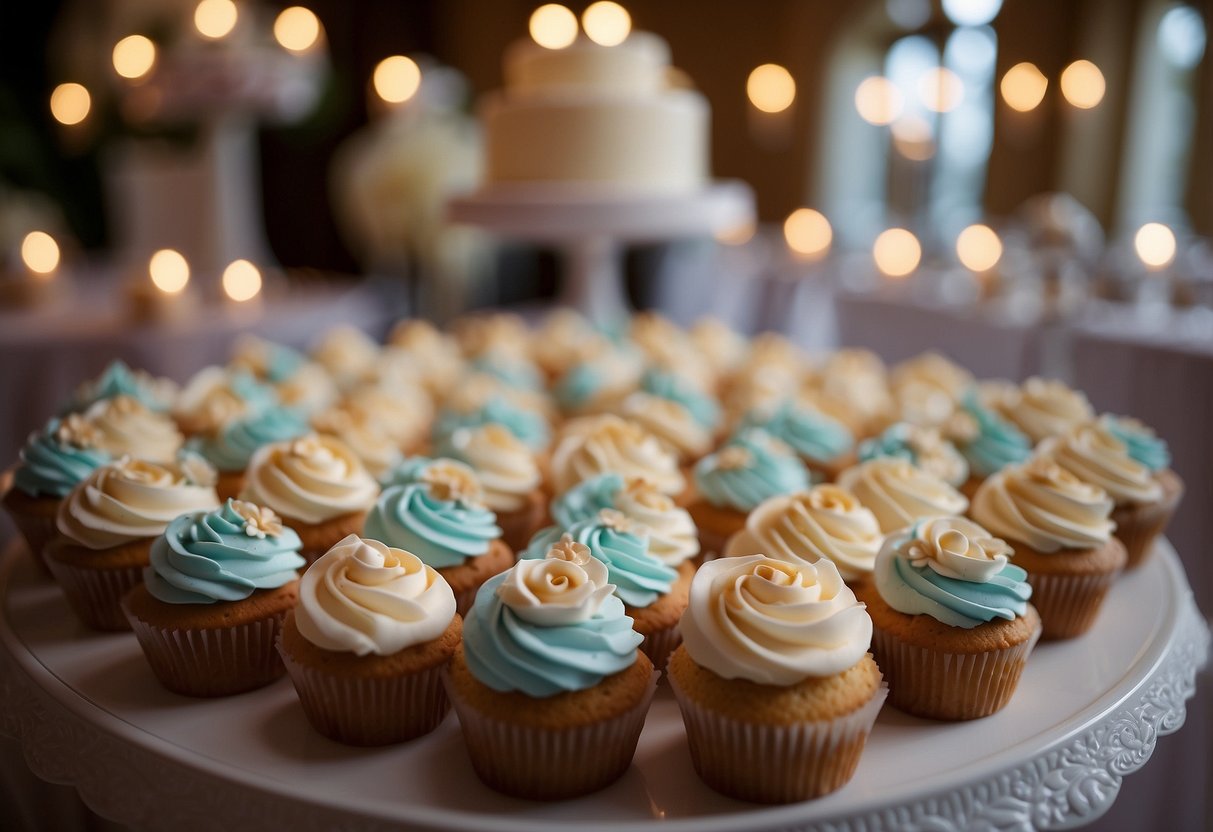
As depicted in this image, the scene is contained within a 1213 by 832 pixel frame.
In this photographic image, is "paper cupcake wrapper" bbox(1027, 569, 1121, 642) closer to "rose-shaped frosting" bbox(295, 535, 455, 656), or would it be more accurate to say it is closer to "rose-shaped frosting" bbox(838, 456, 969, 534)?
"rose-shaped frosting" bbox(838, 456, 969, 534)

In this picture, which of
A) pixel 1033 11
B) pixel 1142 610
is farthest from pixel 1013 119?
pixel 1142 610

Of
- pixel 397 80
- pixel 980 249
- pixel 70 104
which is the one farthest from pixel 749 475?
pixel 70 104

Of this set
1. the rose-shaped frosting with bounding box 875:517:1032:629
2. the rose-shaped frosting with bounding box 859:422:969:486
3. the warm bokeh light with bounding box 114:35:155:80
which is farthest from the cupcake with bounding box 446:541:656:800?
the warm bokeh light with bounding box 114:35:155:80

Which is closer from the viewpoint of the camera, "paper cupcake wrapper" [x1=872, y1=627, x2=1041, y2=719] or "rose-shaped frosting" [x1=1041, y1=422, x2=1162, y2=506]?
"paper cupcake wrapper" [x1=872, y1=627, x2=1041, y2=719]

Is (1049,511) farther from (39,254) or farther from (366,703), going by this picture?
(39,254)

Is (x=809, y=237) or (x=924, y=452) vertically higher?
(x=809, y=237)

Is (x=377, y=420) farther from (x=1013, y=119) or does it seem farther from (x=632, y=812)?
(x=1013, y=119)
